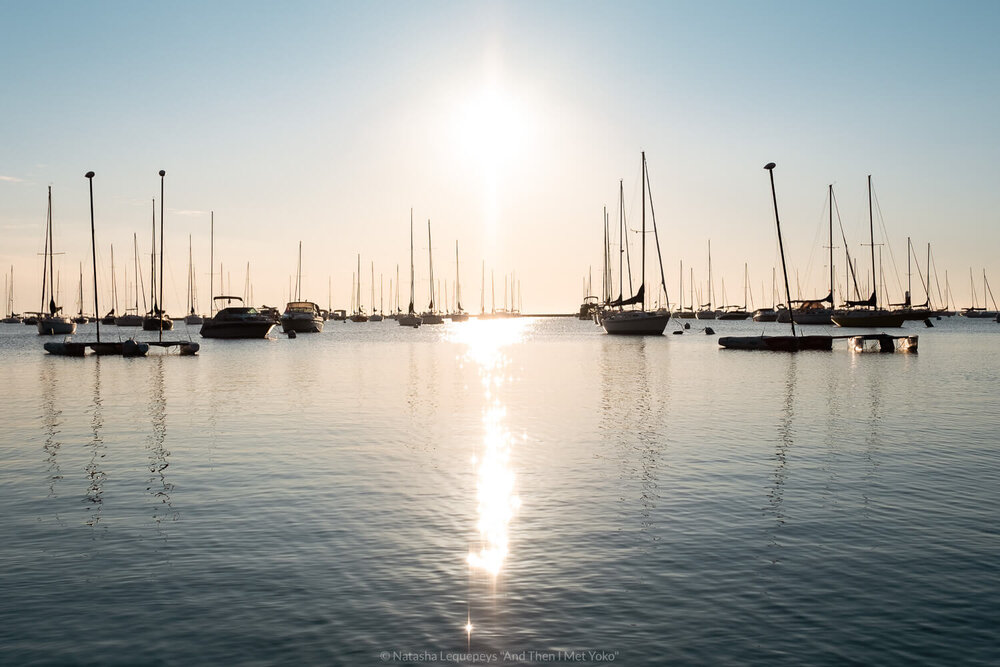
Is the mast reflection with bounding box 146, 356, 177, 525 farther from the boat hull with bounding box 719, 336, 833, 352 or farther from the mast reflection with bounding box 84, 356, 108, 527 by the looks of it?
the boat hull with bounding box 719, 336, 833, 352

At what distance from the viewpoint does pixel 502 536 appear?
12.6 meters

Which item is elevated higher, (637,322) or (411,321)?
(411,321)

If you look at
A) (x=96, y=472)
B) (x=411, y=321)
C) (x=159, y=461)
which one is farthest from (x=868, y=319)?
(x=96, y=472)

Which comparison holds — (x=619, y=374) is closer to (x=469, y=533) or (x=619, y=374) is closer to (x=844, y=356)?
(x=844, y=356)

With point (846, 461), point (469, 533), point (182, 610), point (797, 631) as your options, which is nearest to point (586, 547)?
point (469, 533)

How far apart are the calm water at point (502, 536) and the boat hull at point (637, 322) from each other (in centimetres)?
7163

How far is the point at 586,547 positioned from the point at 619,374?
35.5 metres

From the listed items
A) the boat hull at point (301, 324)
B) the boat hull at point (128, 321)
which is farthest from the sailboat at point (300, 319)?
the boat hull at point (128, 321)

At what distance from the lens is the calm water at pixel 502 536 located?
8539 mm

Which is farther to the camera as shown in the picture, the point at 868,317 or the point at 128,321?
the point at 128,321

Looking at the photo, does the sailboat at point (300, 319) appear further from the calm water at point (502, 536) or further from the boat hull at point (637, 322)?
the calm water at point (502, 536)

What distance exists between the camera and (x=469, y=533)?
42.1 ft

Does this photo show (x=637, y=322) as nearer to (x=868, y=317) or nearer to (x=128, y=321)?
(x=868, y=317)

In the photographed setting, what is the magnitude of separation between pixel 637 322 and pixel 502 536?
299 ft
